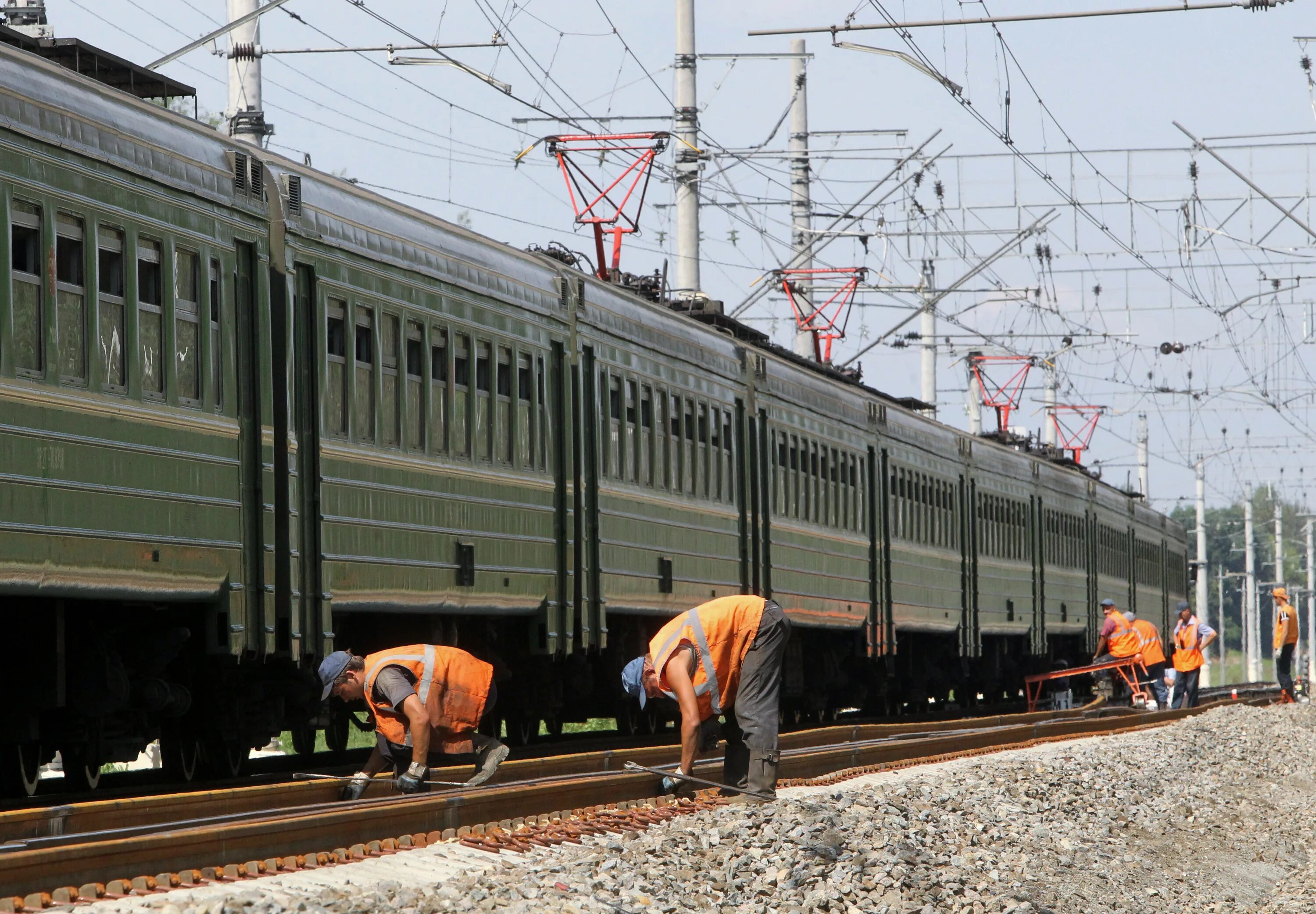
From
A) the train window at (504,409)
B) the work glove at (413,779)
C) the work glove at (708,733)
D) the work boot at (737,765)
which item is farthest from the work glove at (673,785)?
the train window at (504,409)

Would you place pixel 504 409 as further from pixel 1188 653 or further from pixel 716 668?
pixel 1188 653

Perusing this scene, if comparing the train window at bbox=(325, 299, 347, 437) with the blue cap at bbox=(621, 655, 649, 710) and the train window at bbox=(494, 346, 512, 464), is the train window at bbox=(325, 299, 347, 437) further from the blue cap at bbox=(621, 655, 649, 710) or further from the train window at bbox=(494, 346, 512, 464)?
the blue cap at bbox=(621, 655, 649, 710)

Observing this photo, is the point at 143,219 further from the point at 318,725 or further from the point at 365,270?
the point at 318,725

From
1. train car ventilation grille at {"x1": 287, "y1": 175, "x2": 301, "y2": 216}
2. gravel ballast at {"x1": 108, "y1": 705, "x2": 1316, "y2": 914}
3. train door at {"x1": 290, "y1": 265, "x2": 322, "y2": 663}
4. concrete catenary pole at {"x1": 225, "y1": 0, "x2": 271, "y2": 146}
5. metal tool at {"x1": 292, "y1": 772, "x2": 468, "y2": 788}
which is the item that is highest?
concrete catenary pole at {"x1": 225, "y1": 0, "x2": 271, "y2": 146}

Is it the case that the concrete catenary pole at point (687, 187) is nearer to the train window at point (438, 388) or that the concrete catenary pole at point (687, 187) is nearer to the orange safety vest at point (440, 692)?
the train window at point (438, 388)

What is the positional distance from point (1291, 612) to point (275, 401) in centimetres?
2186

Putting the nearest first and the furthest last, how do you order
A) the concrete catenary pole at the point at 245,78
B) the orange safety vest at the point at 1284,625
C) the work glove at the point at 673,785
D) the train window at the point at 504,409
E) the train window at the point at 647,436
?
1. the work glove at the point at 673,785
2. the train window at the point at 504,409
3. the concrete catenary pole at the point at 245,78
4. the train window at the point at 647,436
5. the orange safety vest at the point at 1284,625

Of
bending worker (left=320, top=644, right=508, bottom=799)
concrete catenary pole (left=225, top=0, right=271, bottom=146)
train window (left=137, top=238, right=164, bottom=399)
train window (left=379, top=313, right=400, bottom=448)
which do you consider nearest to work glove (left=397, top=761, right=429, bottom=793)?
bending worker (left=320, top=644, right=508, bottom=799)

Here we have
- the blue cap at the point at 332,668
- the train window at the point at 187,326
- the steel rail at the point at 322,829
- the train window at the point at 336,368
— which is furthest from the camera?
the train window at the point at 336,368

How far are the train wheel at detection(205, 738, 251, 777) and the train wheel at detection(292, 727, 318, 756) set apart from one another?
1.50 m

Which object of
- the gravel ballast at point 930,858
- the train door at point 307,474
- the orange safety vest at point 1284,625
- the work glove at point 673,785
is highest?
the train door at point 307,474

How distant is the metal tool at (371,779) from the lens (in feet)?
33.2

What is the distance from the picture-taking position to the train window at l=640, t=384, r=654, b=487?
57.3 feet

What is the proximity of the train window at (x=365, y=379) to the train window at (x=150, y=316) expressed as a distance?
2.10 meters
